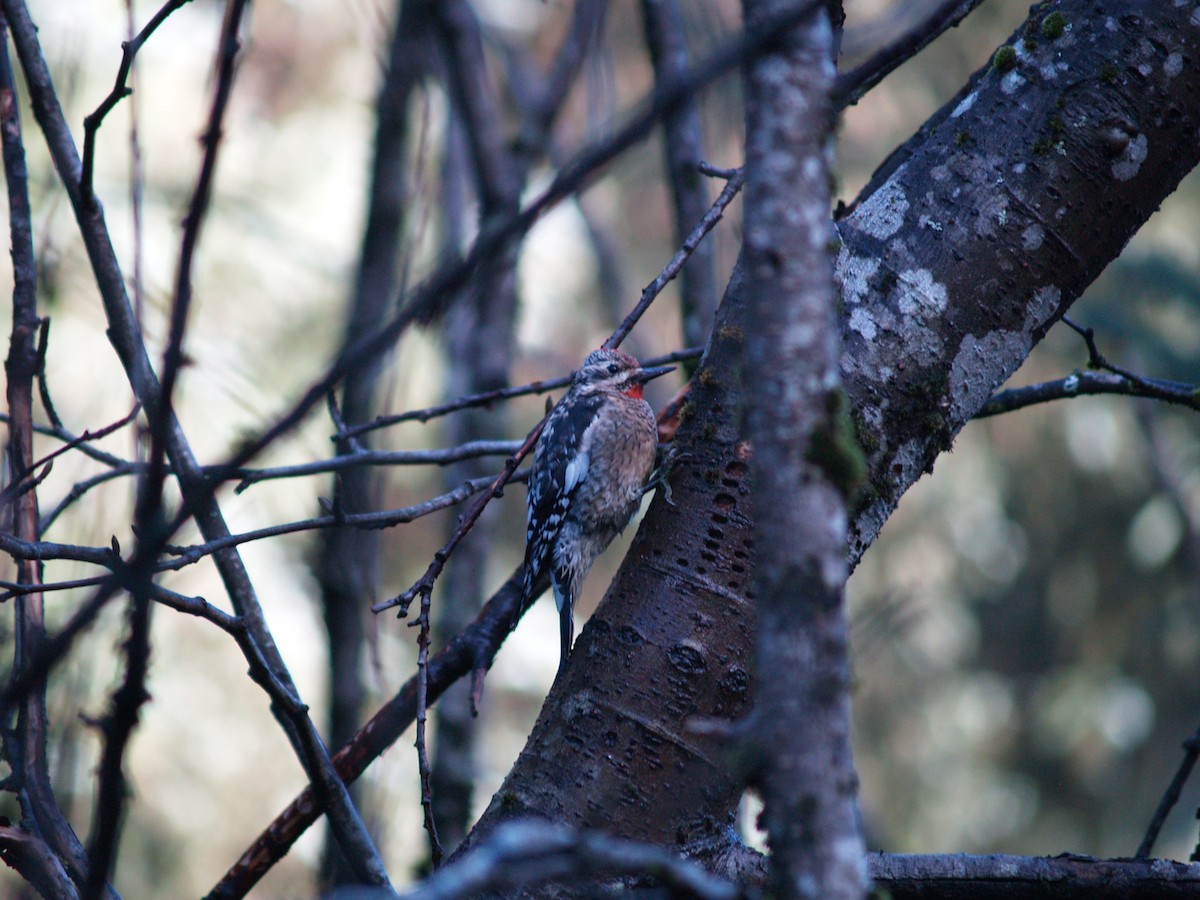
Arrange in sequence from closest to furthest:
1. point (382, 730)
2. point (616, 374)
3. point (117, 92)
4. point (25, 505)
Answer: point (117, 92)
point (25, 505)
point (382, 730)
point (616, 374)

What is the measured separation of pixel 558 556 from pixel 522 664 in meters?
8.40

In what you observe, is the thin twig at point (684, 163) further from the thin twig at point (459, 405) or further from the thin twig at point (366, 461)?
the thin twig at point (366, 461)

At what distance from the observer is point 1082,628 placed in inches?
423

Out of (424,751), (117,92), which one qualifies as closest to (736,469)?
(424,751)

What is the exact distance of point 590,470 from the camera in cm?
405

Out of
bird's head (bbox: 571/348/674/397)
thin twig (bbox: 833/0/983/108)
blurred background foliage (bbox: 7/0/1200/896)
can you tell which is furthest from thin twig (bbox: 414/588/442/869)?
blurred background foliage (bbox: 7/0/1200/896)

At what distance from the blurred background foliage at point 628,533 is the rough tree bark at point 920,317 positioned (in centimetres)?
504

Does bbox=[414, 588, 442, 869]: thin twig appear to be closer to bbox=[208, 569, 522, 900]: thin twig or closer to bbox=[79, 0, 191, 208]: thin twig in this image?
bbox=[208, 569, 522, 900]: thin twig

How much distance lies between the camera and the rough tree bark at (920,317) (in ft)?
6.13

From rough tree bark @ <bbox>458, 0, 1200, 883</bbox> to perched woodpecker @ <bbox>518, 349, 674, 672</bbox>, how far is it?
5.64ft

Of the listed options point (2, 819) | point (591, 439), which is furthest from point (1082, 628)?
point (2, 819)

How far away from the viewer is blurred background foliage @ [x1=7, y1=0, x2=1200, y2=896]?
8.20 metres

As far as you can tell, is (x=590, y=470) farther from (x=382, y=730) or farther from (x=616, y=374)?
(x=382, y=730)

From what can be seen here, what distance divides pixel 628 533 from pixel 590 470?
247 inches
